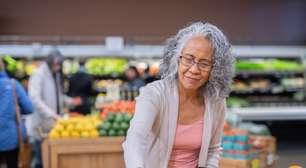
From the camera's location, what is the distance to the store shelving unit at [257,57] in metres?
7.11

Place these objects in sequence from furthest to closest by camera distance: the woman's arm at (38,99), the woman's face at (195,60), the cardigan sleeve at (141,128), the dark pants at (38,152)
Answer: the dark pants at (38,152), the woman's arm at (38,99), the woman's face at (195,60), the cardigan sleeve at (141,128)

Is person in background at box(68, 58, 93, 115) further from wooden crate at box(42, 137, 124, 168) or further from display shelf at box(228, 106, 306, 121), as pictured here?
wooden crate at box(42, 137, 124, 168)

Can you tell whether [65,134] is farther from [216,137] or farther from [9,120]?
[216,137]

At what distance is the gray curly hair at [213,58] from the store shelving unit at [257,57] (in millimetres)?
4783

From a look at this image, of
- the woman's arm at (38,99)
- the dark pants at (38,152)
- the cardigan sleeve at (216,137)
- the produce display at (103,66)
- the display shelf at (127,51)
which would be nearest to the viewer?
the cardigan sleeve at (216,137)

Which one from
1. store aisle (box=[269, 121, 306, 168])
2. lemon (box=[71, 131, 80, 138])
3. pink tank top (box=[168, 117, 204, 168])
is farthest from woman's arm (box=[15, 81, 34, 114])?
store aisle (box=[269, 121, 306, 168])

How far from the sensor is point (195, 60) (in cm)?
178

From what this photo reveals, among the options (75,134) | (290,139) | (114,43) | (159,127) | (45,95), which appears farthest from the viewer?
(290,139)

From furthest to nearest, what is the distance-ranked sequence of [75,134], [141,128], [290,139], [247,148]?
1. [290,139]
2. [247,148]
3. [75,134]
4. [141,128]

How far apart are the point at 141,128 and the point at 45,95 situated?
3545mm

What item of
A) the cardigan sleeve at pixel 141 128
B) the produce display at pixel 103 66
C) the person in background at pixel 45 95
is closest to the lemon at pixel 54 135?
the person in background at pixel 45 95

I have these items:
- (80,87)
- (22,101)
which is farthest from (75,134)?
(80,87)

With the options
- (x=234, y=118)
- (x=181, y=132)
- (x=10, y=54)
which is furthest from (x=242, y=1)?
(x=181, y=132)

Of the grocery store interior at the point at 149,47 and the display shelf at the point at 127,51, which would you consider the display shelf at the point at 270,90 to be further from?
the display shelf at the point at 127,51
